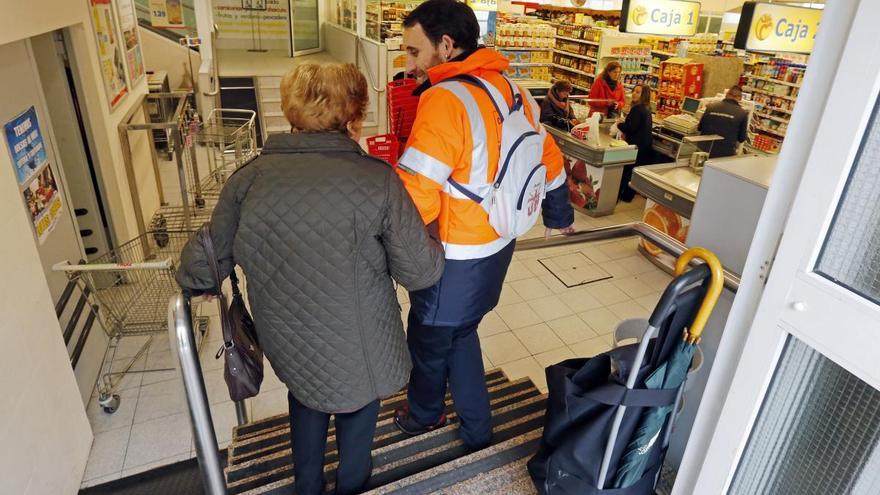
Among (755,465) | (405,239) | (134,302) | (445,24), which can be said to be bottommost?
(134,302)

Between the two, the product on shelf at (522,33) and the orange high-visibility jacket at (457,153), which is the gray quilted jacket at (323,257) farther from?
the product on shelf at (522,33)

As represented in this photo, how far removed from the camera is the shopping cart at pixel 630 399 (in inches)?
56.9

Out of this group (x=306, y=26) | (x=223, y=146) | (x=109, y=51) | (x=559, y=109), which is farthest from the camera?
(x=306, y=26)

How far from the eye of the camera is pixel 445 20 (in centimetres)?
182

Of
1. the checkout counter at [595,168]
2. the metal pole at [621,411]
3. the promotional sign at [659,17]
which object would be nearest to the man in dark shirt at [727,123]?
the checkout counter at [595,168]

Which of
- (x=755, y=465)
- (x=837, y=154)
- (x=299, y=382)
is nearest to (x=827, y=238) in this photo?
(x=837, y=154)

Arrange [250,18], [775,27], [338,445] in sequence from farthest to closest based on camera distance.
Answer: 1. [250,18]
2. [775,27]
3. [338,445]

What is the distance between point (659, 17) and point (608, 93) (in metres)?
1.24

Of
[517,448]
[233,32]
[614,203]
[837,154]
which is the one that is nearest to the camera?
[837,154]

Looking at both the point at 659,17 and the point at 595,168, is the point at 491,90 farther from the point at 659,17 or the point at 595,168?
the point at 659,17

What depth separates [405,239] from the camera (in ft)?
5.16

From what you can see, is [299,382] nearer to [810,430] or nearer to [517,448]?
[517,448]

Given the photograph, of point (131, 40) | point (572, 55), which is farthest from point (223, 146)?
point (572, 55)

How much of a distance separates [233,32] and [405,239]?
12.5 m
